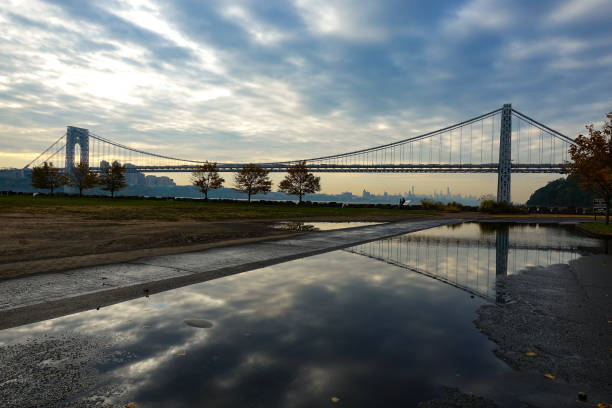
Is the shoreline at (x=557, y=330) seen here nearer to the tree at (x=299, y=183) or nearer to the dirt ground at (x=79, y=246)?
the dirt ground at (x=79, y=246)

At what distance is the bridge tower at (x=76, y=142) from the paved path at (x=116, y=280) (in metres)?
114

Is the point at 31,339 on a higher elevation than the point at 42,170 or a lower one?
lower

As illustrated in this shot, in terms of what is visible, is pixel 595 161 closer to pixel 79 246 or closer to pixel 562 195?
pixel 79 246

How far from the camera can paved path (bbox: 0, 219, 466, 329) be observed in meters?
4.86

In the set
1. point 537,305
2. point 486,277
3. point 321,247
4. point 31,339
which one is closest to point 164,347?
point 31,339

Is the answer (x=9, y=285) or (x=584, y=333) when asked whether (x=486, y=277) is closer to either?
(x=584, y=333)

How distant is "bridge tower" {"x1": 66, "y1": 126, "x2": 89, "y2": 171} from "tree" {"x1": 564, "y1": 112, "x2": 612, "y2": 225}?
116 metres

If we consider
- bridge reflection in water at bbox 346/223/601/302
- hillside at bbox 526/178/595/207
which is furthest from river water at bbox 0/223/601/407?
hillside at bbox 526/178/595/207

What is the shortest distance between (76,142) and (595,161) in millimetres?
125163

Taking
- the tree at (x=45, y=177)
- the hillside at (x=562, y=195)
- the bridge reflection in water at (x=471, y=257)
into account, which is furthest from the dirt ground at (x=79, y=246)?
the hillside at (x=562, y=195)

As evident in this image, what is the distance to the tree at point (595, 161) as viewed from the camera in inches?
872

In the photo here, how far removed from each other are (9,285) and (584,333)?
28.0 feet

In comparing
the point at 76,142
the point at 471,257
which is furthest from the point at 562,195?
the point at 76,142

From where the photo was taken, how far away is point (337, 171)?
292 feet
